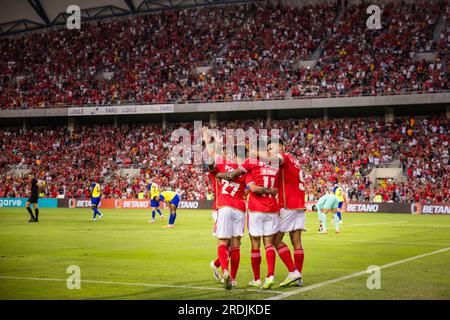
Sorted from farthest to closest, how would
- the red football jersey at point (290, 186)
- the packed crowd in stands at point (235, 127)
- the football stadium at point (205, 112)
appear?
the packed crowd in stands at point (235, 127), the football stadium at point (205, 112), the red football jersey at point (290, 186)

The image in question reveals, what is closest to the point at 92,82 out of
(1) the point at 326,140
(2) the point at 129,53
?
(2) the point at 129,53

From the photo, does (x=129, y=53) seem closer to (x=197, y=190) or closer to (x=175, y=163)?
(x=175, y=163)

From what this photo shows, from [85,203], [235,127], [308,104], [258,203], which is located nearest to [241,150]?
[258,203]

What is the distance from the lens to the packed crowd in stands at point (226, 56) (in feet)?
176

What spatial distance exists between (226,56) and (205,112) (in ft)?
21.2

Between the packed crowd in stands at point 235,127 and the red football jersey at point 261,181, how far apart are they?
35.5m

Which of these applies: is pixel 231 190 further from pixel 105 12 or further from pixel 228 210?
pixel 105 12

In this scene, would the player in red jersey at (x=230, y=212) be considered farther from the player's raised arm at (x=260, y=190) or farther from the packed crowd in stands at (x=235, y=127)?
the packed crowd in stands at (x=235, y=127)

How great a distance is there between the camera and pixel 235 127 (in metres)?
57.8

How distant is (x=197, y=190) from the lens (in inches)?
2005

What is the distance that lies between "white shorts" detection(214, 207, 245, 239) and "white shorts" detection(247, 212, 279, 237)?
0.30m

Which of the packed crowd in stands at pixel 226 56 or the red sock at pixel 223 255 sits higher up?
the packed crowd in stands at pixel 226 56

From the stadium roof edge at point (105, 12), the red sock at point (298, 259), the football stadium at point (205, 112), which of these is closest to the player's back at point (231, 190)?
the red sock at point (298, 259)

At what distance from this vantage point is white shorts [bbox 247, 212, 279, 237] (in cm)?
1052
